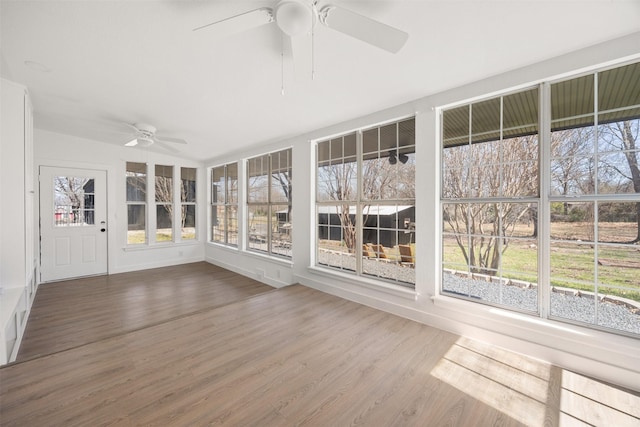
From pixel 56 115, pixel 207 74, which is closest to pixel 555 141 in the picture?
pixel 207 74

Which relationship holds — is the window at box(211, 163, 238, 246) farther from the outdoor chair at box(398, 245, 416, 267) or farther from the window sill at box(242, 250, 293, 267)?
the outdoor chair at box(398, 245, 416, 267)

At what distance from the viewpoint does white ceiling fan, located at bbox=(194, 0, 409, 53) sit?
4.69 feet

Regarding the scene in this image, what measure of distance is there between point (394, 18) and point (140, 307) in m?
4.42

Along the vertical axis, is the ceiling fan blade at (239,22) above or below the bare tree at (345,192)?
above

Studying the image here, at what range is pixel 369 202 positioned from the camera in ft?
11.1

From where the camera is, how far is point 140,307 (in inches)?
147

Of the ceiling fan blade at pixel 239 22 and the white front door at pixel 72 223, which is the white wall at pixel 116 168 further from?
the ceiling fan blade at pixel 239 22

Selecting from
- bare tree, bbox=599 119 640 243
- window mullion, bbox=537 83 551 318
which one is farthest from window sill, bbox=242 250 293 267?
bare tree, bbox=599 119 640 243

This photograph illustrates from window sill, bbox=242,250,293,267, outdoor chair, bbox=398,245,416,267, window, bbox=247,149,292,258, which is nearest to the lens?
outdoor chair, bbox=398,245,416,267

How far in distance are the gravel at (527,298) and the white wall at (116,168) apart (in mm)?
5155

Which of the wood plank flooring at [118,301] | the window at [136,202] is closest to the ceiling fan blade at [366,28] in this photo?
the wood plank flooring at [118,301]

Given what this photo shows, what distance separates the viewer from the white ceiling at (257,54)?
174cm

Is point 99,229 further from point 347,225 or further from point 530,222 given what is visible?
point 530,222

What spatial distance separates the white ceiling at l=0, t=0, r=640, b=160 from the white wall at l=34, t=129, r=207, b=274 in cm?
162
